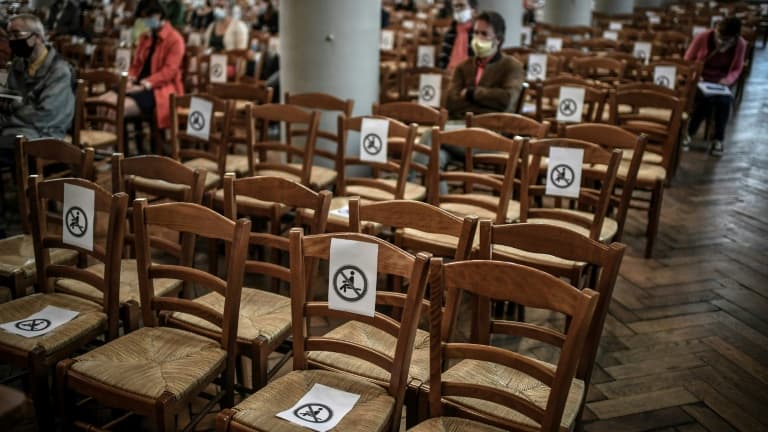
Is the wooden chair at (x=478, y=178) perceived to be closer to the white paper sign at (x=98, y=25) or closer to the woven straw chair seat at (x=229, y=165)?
the woven straw chair seat at (x=229, y=165)

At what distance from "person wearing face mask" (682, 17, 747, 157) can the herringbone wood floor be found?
3.57 feet

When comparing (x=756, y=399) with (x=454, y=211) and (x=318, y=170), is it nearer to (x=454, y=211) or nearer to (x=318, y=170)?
(x=454, y=211)

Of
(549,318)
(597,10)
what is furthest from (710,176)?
A: (597,10)

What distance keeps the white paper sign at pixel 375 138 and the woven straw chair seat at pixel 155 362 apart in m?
1.48

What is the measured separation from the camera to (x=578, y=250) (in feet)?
7.06

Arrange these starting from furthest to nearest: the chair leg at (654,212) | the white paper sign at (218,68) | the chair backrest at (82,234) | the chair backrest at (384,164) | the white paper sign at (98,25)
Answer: the white paper sign at (98,25)
the white paper sign at (218,68)
the chair leg at (654,212)
the chair backrest at (384,164)
the chair backrest at (82,234)

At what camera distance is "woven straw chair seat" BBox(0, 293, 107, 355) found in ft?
7.82

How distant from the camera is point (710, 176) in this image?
19.3ft

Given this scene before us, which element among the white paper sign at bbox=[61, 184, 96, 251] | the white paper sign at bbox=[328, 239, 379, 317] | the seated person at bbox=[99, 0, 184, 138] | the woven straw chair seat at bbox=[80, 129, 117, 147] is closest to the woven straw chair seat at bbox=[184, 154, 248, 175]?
the woven straw chair seat at bbox=[80, 129, 117, 147]

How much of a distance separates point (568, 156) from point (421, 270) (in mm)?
1438

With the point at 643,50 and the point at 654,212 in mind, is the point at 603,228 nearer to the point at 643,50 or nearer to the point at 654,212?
the point at 654,212

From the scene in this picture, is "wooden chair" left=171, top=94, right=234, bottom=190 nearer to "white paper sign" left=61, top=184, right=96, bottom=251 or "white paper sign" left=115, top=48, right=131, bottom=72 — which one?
"white paper sign" left=61, top=184, right=96, bottom=251

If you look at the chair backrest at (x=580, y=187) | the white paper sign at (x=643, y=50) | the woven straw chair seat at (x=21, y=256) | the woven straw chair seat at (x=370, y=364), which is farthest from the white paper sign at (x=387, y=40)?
the woven straw chair seat at (x=370, y=364)

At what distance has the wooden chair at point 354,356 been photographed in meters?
1.98
